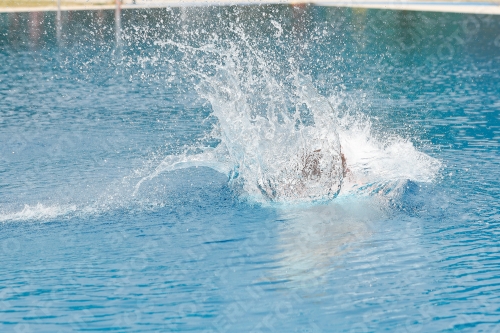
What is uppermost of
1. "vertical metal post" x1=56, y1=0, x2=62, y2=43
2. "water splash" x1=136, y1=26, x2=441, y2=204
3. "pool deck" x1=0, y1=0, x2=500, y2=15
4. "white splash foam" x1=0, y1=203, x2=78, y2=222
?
"pool deck" x1=0, y1=0, x2=500, y2=15

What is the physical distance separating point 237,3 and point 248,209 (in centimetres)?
3127

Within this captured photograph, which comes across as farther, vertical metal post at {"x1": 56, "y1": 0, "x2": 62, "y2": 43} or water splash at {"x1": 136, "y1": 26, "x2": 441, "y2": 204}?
vertical metal post at {"x1": 56, "y1": 0, "x2": 62, "y2": 43}

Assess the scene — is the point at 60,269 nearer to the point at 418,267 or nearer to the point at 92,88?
the point at 418,267

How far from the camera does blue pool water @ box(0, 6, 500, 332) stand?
5.98 metres

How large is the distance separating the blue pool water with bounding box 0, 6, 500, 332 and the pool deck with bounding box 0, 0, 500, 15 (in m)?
16.7

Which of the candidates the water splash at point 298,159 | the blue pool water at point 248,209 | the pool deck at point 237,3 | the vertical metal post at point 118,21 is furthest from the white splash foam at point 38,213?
the pool deck at point 237,3

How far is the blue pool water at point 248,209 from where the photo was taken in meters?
5.98

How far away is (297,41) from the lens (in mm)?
23047

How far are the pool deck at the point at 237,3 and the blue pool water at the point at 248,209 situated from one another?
16653 millimetres

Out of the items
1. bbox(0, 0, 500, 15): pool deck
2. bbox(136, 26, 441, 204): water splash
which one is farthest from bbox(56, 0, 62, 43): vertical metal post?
bbox(136, 26, 441, 204): water splash

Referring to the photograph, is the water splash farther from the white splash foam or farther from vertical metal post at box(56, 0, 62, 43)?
vertical metal post at box(56, 0, 62, 43)

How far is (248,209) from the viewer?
809cm

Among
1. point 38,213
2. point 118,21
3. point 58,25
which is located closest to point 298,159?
point 38,213

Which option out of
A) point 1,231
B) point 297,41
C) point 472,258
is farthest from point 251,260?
point 297,41
